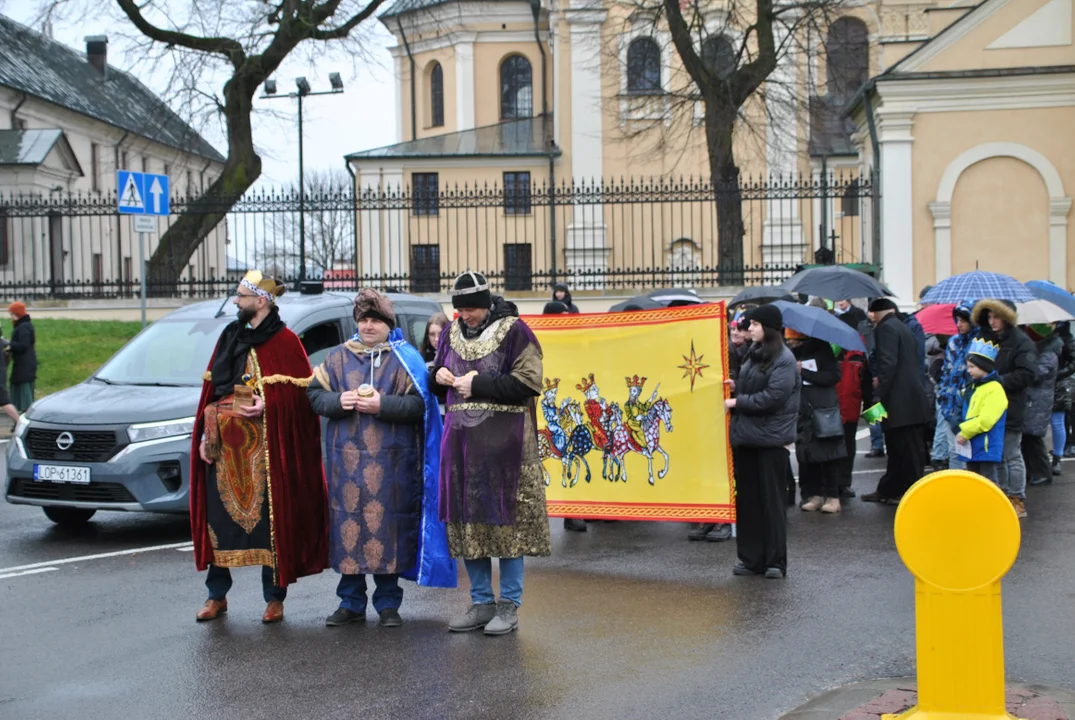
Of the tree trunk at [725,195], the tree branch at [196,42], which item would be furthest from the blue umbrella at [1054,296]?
the tree branch at [196,42]

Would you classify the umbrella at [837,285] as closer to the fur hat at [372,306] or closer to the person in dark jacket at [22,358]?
the fur hat at [372,306]

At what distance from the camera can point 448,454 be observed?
6.91 meters

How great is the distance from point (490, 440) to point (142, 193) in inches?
465

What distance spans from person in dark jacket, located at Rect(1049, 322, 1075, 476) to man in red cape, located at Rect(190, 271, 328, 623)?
8481 millimetres

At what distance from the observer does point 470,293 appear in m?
6.82

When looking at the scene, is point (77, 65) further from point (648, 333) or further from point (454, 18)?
point (648, 333)

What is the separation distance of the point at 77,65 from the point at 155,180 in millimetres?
52341

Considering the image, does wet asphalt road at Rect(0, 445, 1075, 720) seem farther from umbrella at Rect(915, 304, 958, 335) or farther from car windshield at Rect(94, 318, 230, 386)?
umbrella at Rect(915, 304, 958, 335)

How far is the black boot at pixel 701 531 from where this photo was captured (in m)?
9.85

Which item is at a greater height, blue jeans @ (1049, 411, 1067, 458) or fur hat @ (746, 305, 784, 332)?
fur hat @ (746, 305, 784, 332)

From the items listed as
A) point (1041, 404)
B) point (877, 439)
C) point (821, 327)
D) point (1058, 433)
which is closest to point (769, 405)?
point (821, 327)

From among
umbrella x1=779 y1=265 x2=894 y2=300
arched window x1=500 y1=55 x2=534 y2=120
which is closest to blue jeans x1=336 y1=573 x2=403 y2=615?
umbrella x1=779 y1=265 x2=894 y2=300

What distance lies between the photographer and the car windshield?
10656 millimetres

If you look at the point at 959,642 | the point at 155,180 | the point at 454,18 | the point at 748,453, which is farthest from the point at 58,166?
the point at 959,642
